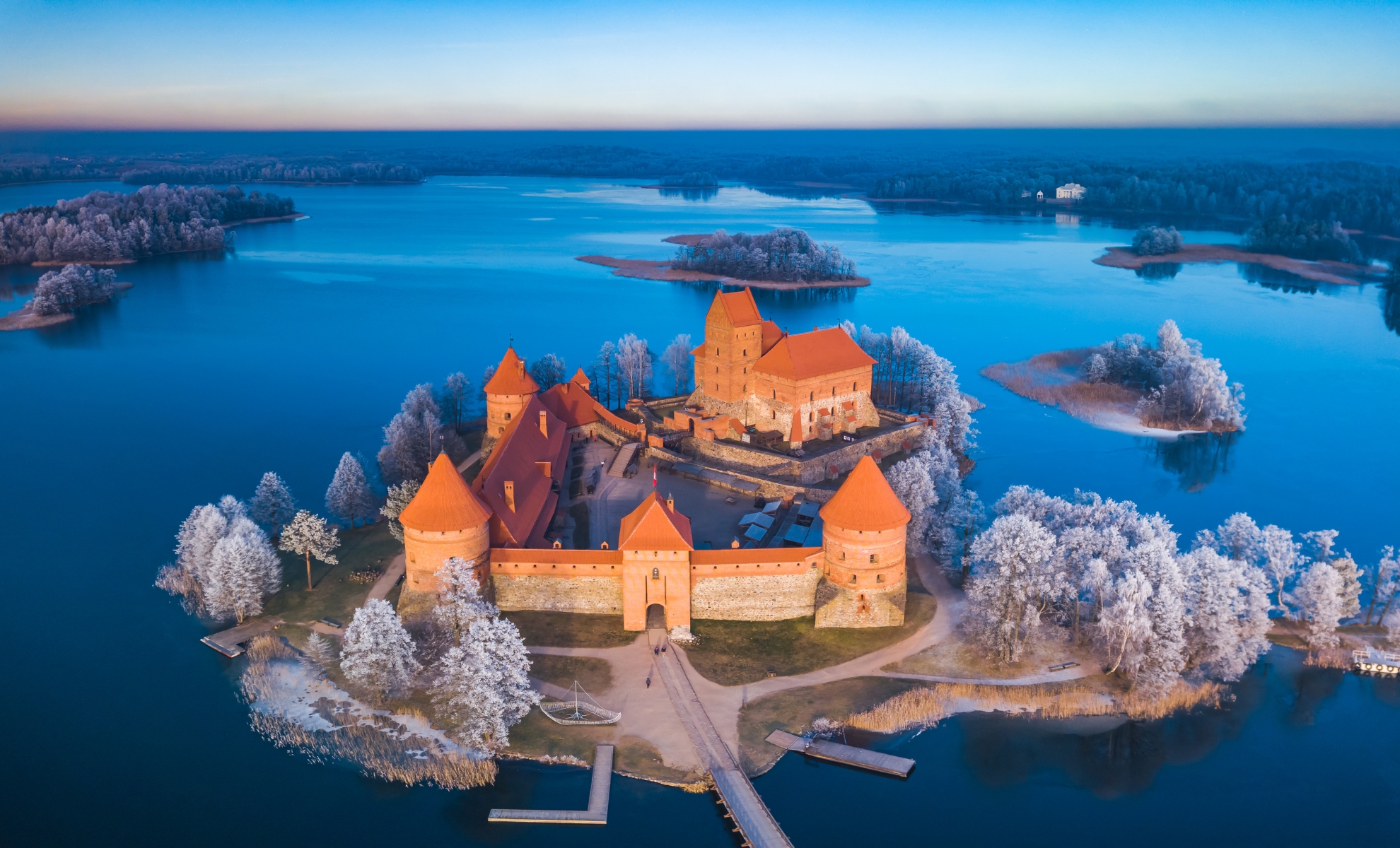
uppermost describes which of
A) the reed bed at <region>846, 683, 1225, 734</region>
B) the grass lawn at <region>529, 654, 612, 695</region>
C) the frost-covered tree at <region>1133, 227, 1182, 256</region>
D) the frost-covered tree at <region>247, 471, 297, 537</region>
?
the frost-covered tree at <region>1133, 227, 1182, 256</region>

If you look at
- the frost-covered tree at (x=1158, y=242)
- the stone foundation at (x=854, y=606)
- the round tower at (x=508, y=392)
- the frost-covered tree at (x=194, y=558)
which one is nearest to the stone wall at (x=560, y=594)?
the stone foundation at (x=854, y=606)

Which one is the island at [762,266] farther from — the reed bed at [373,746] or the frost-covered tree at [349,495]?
the reed bed at [373,746]

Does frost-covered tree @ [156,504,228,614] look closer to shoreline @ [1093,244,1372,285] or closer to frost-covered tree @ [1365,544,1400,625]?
frost-covered tree @ [1365,544,1400,625]

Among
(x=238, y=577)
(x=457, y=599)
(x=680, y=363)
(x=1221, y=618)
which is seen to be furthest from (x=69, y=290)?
(x=1221, y=618)

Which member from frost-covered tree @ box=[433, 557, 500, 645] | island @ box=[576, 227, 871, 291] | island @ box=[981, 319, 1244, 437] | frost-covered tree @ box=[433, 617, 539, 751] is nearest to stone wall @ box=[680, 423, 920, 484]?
frost-covered tree @ box=[433, 557, 500, 645]

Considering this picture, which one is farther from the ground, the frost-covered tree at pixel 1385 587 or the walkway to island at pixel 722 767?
the frost-covered tree at pixel 1385 587

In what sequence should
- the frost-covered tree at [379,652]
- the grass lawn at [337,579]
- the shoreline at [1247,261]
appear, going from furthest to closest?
1. the shoreline at [1247,261]
2. the grass lawn at [337,579]
3. the frost-covered tree at [379,652]

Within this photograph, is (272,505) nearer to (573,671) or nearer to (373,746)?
(373,746)
